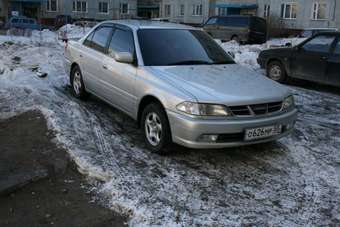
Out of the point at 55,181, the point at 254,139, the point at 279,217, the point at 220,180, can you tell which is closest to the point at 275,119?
the point at 254,139

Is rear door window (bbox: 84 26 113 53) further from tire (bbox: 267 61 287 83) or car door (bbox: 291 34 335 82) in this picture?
tire (bbox: 267 61 287 83)

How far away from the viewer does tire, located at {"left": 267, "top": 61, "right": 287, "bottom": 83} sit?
34.9 ft

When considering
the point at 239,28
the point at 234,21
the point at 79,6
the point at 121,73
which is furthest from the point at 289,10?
the point at 121,73

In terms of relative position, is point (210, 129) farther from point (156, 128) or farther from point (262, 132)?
point (156, 128)

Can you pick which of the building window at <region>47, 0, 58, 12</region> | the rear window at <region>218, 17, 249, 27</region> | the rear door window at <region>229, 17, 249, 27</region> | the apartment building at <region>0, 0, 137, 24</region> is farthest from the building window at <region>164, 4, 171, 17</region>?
the rear door window at <region>229, 17, 249, 27</region>

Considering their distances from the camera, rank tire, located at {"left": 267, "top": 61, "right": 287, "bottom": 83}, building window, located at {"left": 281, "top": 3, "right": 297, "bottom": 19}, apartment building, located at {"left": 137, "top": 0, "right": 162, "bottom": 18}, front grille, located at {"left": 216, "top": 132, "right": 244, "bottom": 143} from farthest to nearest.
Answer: apartment building, located at {"left": 137, "top": 0, "right": 162, "bottom": 18} < building window, located at {"left": 281, "top": 3, "right": 297, "bottom": 19} < tire, located at {"left": 267, "top": 61, "right": 287, "bottom": 83} < front grille, located at {"left": 216, "top": 132, "right": 244, "bottom": 143}

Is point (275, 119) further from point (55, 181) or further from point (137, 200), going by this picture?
point (55, 181)

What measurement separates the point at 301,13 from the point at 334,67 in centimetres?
3179

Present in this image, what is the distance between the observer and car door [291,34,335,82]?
9.52 m

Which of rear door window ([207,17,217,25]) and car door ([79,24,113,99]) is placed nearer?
car door ([79,24,113,99])

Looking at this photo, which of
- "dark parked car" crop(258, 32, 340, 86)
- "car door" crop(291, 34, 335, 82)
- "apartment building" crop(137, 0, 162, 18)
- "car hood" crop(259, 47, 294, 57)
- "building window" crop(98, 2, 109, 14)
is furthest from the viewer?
"apartment building" crop(137, 0, 162, 18)

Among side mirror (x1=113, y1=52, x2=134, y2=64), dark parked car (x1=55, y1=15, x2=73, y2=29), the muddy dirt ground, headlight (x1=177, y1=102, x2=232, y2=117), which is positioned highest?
dark parked car (x1=55, y1=15, x2=73, y2=29)

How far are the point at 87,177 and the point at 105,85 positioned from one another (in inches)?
87.4

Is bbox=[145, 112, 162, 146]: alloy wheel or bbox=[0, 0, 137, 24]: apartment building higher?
bbox=[0, 0, 137, 24]: apartment building
